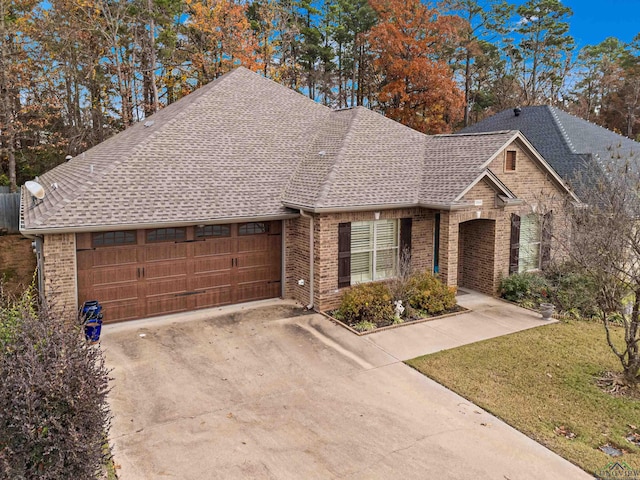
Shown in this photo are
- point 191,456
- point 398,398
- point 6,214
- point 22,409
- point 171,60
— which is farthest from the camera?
point 171,60

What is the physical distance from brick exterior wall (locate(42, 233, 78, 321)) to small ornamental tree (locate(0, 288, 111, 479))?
5.69m

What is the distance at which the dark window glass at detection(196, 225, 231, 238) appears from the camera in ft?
40.2

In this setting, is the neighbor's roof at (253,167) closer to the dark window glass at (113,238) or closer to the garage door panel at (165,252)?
the dark window glass at (113,238)

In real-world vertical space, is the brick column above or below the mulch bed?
above

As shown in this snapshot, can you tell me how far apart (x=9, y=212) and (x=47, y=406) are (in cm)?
1810

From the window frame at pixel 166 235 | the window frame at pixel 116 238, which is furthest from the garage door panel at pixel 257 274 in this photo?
the window frame at pixel 116 238

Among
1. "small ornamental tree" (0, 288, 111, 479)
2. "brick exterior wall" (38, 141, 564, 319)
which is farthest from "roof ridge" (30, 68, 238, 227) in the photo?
"small ornamental tree" (0, 288, 111, 479)

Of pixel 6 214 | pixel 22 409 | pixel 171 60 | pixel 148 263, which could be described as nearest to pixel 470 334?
pixel 148 263

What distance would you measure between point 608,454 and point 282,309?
8.17 m

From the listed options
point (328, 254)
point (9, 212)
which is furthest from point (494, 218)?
point (9, 212)

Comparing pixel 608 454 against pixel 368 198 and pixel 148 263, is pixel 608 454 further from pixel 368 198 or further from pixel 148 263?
pixel 148 263

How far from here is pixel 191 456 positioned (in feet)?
20.5

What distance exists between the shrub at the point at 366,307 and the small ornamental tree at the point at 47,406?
24.0 feet

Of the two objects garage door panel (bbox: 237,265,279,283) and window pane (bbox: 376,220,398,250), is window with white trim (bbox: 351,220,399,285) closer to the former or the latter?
window pane (bbox: 376,220,398,250)
